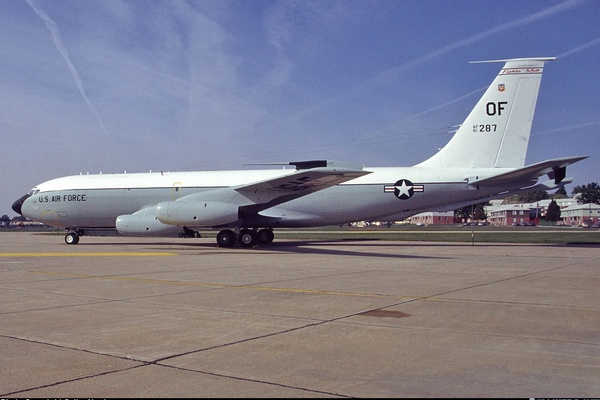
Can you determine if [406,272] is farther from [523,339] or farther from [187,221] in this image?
[187,221]

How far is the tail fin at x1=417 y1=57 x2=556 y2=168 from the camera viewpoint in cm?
2302

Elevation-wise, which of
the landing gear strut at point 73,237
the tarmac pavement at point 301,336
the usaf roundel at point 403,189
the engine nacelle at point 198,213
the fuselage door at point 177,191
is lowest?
the tarmac pavement at point 301,336

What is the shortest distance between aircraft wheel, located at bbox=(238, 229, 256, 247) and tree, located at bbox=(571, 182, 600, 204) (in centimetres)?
15502

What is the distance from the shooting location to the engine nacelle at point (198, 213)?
→ 2175cm

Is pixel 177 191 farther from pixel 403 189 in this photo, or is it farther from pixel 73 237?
pixel 403 189

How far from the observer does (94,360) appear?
4.89m

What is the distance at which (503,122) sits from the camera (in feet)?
76.7

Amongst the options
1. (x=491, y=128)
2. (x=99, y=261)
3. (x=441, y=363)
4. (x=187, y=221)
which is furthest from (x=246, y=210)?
(x=441, y=363)

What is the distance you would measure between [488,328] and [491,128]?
744 inches

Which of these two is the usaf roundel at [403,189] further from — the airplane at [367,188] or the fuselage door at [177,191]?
the fuselage door at [177,191]

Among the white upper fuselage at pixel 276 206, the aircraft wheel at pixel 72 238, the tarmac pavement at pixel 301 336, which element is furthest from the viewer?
the aircraft wheel at pixel 72 238

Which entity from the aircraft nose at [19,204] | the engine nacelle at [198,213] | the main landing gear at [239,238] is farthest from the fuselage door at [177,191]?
the aircraft nose at [19,204]

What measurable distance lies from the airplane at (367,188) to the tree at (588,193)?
150 metres

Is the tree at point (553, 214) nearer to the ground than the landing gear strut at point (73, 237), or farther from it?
farther from it
